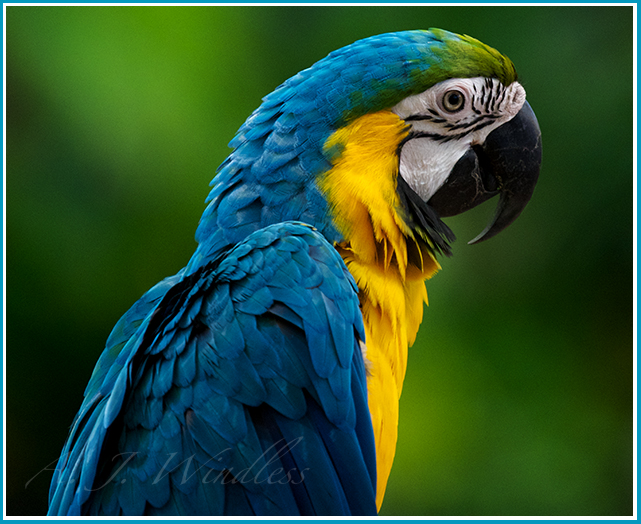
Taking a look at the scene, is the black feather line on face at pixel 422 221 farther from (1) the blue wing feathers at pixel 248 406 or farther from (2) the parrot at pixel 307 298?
(1) the blue wing feathers at pixel 248 406

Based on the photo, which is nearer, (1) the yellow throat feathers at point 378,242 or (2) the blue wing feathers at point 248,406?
(2) the blue wing feathers at point 248,406

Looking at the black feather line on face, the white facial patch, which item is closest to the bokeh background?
the white facial patch

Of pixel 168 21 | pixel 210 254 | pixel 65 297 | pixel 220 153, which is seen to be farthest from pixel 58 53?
pixel 210 254

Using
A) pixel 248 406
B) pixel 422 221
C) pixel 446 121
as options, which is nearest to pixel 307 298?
pixel 248 406

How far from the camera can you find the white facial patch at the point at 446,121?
1111 millimetres

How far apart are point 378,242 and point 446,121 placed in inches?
11.4

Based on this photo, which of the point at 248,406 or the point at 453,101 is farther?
the point at 453,101

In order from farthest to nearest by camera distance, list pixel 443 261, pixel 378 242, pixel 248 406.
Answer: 1. pixel 443 261
2. pixel 378 242
3. pixel 248 406

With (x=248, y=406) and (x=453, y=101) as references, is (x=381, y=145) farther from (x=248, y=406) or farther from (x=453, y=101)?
(x=248, y=406)

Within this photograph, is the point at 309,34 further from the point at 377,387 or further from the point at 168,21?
the point at 377,387

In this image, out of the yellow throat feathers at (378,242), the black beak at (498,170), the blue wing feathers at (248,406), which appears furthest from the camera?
the black beak at (498,170)

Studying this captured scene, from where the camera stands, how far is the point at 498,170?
3.95 ft

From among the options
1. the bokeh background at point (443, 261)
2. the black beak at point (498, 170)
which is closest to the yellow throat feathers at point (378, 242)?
the black beak at point (498, 170)

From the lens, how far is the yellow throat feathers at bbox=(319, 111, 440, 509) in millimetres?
1028
